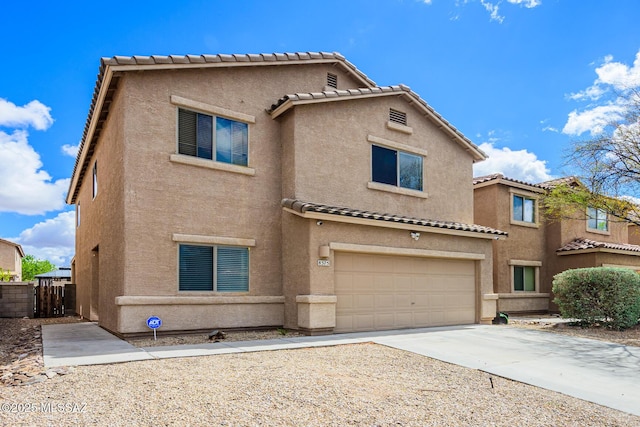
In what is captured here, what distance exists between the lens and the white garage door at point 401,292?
13.4 meters

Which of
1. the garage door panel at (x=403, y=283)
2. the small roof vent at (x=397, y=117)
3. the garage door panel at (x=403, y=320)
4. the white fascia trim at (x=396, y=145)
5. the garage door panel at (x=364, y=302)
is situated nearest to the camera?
the garage door panel at (x=364, y=302)

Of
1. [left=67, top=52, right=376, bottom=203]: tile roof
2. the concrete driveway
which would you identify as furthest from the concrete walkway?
[left=67, top=52, right=376, bottom=203]: tile roof

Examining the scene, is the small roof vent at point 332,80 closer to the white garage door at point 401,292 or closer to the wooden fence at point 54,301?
the white garage door at point 401,292

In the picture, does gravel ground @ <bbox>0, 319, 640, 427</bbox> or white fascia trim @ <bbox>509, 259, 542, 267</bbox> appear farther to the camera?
white fascia trim @ <bbox>509, 259, 542, 267</bbox>

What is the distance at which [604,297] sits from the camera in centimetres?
→ 1495

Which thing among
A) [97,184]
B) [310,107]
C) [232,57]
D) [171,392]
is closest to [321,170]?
[310,107]

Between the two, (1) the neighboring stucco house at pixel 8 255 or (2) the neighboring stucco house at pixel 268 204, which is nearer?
(2) the neighboring stucco house at pixel 268 204

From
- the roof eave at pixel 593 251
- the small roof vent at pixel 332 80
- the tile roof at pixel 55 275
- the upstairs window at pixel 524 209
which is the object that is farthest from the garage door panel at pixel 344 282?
the tile roof at pixel 55 275

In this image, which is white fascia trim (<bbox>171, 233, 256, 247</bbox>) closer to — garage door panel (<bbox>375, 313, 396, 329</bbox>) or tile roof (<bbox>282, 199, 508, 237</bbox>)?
tile roof (<bbox>282, 199, 508, 237</bbox>)

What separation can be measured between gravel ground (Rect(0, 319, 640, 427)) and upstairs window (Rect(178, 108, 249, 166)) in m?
5.91

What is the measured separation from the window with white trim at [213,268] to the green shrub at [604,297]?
10285mm

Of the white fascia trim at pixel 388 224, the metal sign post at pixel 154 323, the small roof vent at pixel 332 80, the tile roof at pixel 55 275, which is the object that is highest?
the small roof vent at pixel 332 80

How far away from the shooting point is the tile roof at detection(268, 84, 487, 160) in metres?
13.5

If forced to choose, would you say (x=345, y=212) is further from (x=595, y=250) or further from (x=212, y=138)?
(x=595, y=250)
